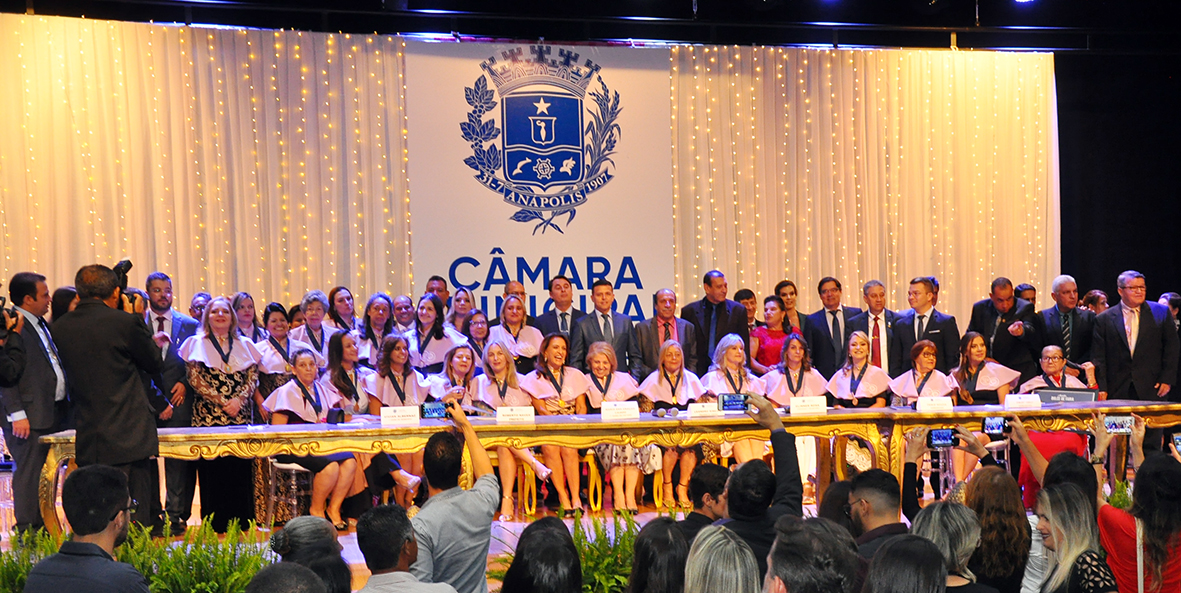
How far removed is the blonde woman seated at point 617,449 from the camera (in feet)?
21.7

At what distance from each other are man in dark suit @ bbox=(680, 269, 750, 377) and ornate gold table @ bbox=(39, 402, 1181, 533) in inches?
79.5

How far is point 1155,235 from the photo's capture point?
418 inches

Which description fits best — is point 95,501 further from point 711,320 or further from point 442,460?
point 711,320

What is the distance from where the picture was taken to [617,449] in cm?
660

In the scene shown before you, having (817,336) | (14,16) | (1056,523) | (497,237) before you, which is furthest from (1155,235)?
(14,16)

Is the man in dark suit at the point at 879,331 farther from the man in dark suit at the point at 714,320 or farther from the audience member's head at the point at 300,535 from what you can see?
the audience member's head at the point at 300,535

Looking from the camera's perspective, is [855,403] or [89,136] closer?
[855,403]

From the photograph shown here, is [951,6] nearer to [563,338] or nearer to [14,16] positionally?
[563,338]

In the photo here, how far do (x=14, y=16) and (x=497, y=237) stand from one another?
13.4 ft

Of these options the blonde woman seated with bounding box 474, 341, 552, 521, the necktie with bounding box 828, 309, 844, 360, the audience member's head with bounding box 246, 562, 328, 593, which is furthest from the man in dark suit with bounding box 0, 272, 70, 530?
the necktie with bounding box 828, 309, 844, 360

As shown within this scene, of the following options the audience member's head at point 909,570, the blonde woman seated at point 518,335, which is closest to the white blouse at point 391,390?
the blonde woman seated at point 518,335

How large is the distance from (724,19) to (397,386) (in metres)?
5.01

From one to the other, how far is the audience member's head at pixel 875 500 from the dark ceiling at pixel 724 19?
647 centimetres

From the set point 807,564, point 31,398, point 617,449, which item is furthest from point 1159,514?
point 31,398
